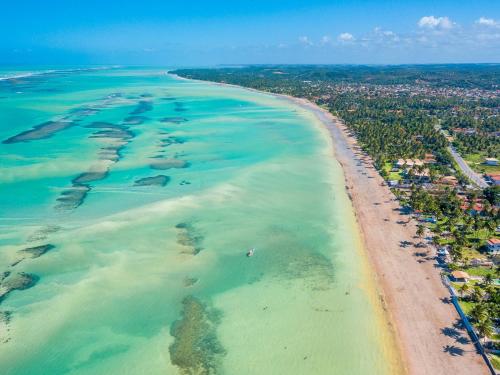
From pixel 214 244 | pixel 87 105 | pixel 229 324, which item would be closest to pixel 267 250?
pixel 214 244

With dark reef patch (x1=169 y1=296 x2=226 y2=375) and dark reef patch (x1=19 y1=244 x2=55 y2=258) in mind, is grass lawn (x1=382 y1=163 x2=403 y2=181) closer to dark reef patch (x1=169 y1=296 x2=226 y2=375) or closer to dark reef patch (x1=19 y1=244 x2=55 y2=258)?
dark reef patch (x1=169 y1=296 x2=226 y2=375)

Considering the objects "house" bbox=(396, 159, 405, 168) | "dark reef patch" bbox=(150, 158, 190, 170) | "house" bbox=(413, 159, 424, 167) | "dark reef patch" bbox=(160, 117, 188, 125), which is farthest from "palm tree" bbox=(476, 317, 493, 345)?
"dark reef patch" bbox=(160, 117, 188, 125)

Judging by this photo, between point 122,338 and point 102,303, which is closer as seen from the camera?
point 122,338

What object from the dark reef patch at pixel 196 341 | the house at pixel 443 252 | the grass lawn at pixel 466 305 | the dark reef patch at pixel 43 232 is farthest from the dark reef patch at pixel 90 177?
the grass lawn at pixel 466 305

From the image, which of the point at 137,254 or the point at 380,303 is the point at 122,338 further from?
the point at 380,303

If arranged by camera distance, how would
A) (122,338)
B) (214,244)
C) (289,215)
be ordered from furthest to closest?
(289,215)
(214,244)
(122,338)

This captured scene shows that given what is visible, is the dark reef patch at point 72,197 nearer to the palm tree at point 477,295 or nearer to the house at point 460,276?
the house at point 460,276
